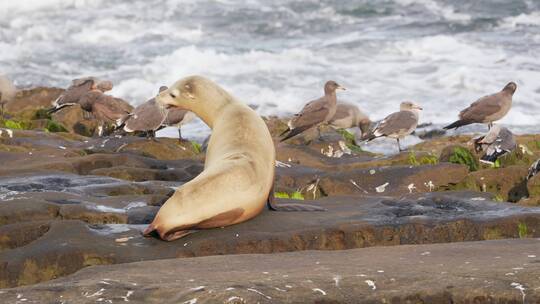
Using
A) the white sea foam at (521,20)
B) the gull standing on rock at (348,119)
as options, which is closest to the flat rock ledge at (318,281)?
the gull standing on rock at (348,119)

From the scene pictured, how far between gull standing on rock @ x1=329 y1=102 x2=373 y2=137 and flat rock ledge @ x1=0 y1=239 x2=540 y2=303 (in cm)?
1102

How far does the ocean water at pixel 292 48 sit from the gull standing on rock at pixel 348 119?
7.36 ft

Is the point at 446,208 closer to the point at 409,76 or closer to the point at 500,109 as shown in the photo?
the point at 500,109

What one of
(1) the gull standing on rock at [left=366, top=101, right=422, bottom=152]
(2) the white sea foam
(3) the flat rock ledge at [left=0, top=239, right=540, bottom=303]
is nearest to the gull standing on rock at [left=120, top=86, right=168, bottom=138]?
(1) the gull standing on rock at [left=366, top=101, right=422, bottom=152]

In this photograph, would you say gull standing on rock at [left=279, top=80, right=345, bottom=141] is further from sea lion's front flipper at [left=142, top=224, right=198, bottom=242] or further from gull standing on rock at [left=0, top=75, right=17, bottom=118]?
sea lion's front flipper at [left=142, top=224, right=198, bottom=242]

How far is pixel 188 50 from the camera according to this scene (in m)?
27.5

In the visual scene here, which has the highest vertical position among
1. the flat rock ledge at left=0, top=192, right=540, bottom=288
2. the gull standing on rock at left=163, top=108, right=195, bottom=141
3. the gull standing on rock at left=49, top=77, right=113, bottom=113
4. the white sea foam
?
the white sea foam

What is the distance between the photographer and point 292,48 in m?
27.5

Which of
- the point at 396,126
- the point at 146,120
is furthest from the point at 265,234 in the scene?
the point at 396,126

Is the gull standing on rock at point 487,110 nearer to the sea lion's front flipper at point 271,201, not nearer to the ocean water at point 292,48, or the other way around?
the ocean water at point 292,48

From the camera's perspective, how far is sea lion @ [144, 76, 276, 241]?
679 cm

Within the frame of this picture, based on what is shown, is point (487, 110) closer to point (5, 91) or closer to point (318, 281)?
point (5, 91)

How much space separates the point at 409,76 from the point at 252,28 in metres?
7.22

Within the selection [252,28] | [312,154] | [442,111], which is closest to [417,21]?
[252,28]
